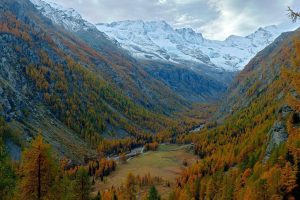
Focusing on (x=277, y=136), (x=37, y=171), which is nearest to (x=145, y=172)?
(x=277, y=136)

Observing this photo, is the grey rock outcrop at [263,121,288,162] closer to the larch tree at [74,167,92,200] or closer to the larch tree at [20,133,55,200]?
the larch tree at [74,167,92,200]

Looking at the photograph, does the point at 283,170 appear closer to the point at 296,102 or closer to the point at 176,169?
the point at 296,102

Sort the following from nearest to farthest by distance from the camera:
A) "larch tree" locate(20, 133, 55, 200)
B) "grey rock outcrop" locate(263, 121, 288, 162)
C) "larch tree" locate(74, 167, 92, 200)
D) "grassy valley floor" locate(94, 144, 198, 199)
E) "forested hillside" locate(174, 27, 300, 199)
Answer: "forested hillside" locate(174, 27, 300, 199) < "larch tree" locate(20, 133, 55, 200) < "larch tree" locate(74, 167, 92, 200) < "grey rock outcrop" locate(263, 121, 288, 162) < "grassy valley floor" locate(94, 144, 198, 199)

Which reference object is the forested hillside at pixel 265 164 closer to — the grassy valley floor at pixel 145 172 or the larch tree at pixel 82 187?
the grassy valley floor at pixel 145 172

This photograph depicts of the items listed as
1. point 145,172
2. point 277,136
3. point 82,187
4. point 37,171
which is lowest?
point 145,172

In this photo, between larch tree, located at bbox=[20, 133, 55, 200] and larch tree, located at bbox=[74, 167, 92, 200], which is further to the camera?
larch tree, located at bbox=[74, 167, 92, 200]

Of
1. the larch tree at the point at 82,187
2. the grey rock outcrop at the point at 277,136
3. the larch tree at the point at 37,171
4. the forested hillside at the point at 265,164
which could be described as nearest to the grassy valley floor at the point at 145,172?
the forested hillside at the point at 265,164

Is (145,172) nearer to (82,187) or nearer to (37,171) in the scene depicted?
(82,187)

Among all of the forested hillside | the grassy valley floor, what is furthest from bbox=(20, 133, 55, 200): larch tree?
the grassy valley floor

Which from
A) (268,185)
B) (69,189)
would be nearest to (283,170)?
(268,185)
